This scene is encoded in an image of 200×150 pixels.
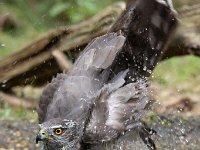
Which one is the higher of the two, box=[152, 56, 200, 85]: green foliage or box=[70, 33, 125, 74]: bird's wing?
box=[70, 33, 125, 74]: bird's wing

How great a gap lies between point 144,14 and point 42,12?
4.93 metres

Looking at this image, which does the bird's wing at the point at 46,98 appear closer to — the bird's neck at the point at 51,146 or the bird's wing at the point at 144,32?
the bird's neck at the point at 51,146

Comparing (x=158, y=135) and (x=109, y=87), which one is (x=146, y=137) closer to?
(x=158, y=135)

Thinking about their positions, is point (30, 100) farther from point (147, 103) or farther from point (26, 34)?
point (147, 103)

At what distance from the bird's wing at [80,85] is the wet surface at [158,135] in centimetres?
74

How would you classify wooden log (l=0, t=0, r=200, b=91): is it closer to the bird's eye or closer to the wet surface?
the wet surface

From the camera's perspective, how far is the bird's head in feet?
18.9

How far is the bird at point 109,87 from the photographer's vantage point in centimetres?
588

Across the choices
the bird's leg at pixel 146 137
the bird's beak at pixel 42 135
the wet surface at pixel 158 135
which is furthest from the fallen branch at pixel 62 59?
the bird's beak at pixel 42 135

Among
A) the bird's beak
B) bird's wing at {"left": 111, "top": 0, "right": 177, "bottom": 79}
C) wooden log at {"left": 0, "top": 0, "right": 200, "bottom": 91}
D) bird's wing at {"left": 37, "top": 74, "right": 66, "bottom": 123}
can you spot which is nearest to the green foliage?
wooden log at {"left": 0, "top": 0, "right": 200, "bottom": 91}

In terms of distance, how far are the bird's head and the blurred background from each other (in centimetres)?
104

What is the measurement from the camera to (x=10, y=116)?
8.12 meters

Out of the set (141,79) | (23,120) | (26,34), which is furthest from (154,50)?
(26,34)

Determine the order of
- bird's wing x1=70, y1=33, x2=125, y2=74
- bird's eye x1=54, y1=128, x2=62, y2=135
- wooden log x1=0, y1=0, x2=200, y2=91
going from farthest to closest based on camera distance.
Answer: wooden log x1=0, y1=0, x2=200, y2=91, bird's wing x1=70, y1=33, x2=125, y2=74, bird's eye x1=54, y1=128, x2=62, y2=135
